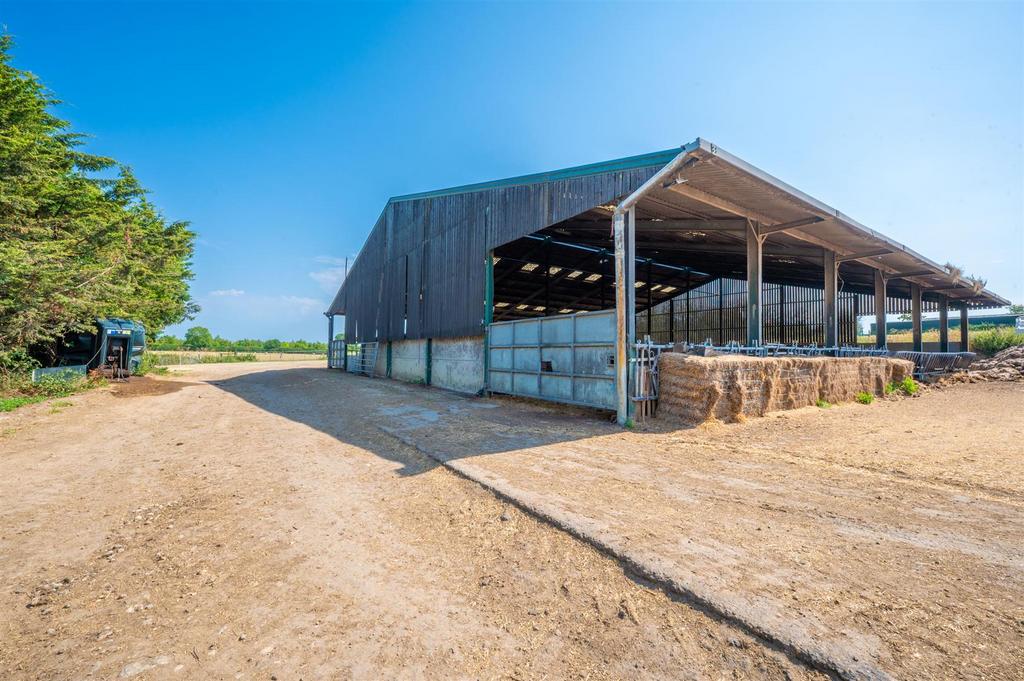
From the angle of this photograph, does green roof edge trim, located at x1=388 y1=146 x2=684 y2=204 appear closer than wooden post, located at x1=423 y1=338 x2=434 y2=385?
Yes

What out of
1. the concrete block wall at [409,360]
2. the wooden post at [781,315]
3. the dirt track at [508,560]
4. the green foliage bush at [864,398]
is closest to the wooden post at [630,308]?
the dirt track at [508,560]

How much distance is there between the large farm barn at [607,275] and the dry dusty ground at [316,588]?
19.4ft

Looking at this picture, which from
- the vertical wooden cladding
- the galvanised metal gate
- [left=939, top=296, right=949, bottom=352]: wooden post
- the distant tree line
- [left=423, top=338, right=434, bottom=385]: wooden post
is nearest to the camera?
the galvanised metal gate

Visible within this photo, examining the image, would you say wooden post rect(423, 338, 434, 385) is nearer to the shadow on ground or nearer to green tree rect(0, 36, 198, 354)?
the shadow on ground

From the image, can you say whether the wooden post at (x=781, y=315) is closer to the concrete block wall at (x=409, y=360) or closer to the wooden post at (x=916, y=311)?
the wooden post at (x=916, y=311)

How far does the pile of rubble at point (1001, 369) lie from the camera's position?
15656mm

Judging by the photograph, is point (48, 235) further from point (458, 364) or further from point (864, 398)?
point (864, 398)

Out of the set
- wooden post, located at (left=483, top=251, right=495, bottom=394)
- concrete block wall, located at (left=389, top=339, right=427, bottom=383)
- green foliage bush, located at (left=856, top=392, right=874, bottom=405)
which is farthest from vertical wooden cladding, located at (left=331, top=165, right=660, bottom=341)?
green foliage bush, located at (left=856, top=392, right=874, bottom=405)

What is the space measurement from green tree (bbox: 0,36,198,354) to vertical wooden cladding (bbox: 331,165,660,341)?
30.5ft

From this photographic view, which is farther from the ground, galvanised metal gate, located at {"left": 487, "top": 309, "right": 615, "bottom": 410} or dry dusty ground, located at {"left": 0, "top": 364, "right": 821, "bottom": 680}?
galvanised metal gate, located at {"left": 487, "top": 309, "right": 615, "bottom": 410}

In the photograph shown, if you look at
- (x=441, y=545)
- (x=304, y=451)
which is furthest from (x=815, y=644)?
(x=304, y=451)

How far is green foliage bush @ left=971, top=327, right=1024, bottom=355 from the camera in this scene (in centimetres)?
2314

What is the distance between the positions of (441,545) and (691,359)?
6600mm

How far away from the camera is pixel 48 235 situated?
12.1 metres
